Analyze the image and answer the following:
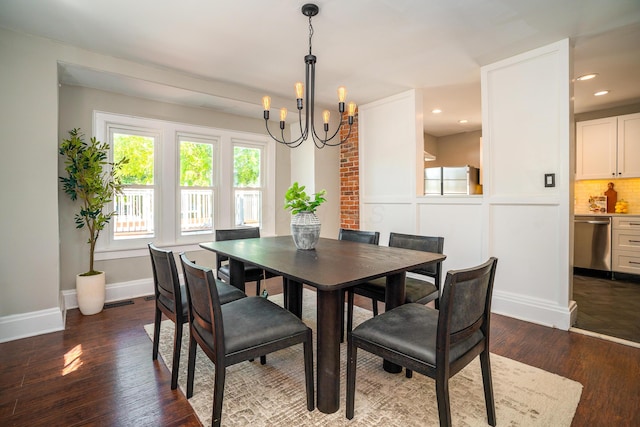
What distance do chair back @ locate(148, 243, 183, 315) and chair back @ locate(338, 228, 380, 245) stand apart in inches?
64.3

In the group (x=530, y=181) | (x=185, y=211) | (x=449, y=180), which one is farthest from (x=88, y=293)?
(x=449, y=180)

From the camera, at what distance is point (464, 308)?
53.2 inches

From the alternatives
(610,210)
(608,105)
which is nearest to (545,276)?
(610,210)

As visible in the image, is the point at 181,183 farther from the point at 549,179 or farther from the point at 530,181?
the point at 549,179

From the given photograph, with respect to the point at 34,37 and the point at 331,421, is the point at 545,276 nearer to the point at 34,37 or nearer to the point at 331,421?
the point at 331,421

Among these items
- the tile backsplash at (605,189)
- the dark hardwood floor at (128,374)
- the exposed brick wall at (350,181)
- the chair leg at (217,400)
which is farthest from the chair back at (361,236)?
the tile backsplash at (605,189)

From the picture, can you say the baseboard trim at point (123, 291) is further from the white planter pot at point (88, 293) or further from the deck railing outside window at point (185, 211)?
the deck railing outside window at point (185, 211)

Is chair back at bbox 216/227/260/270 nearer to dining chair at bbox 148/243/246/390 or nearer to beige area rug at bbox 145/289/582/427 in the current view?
dining chair at bbox 148/243/246/390

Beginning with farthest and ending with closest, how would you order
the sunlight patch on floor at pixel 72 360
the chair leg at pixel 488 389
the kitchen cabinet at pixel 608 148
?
the kitchen cabinet at pixel 608 148 < the sunlight patch on floor at pixel 72 360 < the chair leg at pixel 488 389

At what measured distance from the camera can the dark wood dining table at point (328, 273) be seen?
157cm

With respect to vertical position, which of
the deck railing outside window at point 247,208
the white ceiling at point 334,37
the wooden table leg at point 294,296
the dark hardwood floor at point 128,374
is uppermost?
Result: the white ceiling at point 334,37

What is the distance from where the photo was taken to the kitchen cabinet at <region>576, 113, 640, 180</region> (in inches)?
171

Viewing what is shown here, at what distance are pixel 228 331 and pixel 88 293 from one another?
2.37 m

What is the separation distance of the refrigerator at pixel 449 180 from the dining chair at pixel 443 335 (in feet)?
10.2
